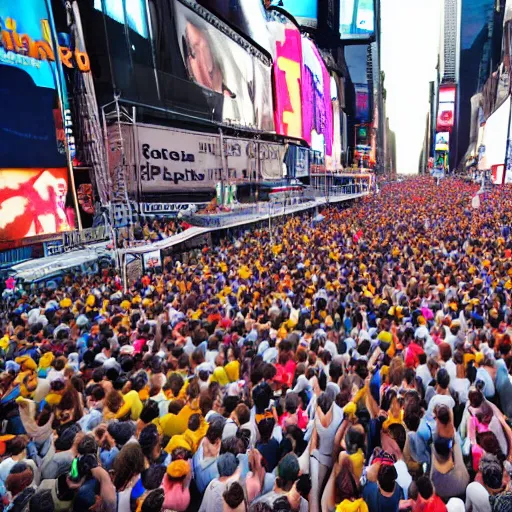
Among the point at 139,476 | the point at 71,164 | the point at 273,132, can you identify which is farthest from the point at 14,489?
the point at 273,132

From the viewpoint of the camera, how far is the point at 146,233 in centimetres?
2436

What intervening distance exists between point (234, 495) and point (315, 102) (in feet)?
218

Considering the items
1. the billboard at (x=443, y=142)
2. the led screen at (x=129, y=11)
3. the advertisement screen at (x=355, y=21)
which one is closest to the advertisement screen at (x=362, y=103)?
the advertisement screen at (x=355, y=21)

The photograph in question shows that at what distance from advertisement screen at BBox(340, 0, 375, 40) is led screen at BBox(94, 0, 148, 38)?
94.5 meters

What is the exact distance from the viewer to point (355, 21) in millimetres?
114188

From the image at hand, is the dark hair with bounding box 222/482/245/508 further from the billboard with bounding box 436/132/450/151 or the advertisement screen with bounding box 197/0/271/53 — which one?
the billboard with bounding box 436/132/450/151

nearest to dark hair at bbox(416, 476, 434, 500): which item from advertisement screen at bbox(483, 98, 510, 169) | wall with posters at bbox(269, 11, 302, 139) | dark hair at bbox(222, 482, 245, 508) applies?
dark hair at bbox(222, 482, 245, 508)

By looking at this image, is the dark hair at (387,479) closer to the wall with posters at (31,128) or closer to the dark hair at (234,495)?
the dark hair at (234,495)

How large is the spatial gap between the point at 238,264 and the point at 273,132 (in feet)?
111

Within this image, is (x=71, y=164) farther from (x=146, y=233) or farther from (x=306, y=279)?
(x=306, y=279)

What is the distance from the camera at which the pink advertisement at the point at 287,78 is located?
50.5m

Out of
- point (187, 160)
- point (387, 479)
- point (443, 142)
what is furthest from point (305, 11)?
point (387, 479)

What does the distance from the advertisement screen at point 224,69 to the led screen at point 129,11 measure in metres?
3.76

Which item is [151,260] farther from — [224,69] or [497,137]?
[497,137]
